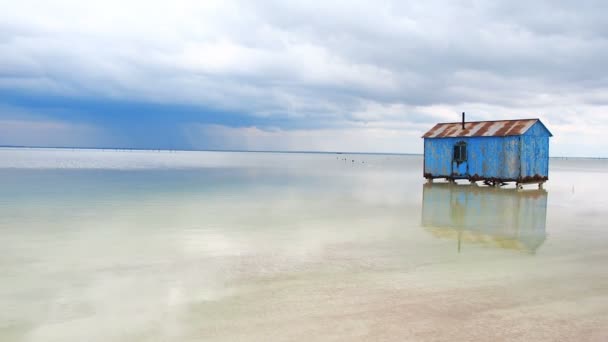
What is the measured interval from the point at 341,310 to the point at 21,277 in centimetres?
593

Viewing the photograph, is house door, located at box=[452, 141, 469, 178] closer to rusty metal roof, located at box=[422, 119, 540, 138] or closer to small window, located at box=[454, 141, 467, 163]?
small window, located at box=[454, 141, 467, 163]

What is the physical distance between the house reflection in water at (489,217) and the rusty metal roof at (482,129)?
5.28 metres

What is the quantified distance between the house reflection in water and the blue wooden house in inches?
149

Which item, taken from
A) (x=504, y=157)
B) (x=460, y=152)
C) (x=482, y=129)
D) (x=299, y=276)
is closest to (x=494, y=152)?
(x=504, y=157)

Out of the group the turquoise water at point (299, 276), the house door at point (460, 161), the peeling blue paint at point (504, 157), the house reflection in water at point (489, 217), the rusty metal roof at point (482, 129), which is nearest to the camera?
the turquoise water at point (299, 276)

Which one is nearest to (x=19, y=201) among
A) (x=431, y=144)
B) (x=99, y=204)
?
(x=99, y=204)

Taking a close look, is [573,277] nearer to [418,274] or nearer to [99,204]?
[418,274]

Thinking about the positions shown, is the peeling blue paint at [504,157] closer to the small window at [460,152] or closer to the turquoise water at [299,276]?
the small window at [460,152]

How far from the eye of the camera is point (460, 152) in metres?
32.9

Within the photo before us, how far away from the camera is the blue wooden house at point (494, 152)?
2986 centimetres

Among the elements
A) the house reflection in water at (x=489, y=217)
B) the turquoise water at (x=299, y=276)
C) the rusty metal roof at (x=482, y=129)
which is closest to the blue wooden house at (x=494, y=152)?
the rusty metal roof at (x=482, y=129)

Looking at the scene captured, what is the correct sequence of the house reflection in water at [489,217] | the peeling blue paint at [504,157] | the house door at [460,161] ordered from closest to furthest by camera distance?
the house reflection in water at [489,217] → the peeling blue paint at [504,157] → the house door at [460,161]

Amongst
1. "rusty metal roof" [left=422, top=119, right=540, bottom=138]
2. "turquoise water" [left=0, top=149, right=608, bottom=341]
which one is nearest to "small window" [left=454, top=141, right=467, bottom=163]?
"rusty metal roof" [left=422, top=119, right=540, bottom=138]

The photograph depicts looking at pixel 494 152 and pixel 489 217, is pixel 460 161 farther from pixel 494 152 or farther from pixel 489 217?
pixel 489 217
